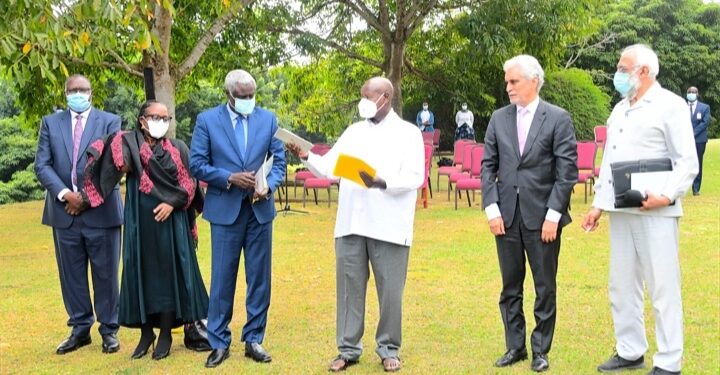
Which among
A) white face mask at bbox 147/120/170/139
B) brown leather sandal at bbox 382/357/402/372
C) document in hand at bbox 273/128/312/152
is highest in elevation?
white face mask at bbox 147/120/170/139

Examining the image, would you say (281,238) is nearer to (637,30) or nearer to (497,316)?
(497,316)

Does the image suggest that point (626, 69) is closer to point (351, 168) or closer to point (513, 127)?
point (513, 127)

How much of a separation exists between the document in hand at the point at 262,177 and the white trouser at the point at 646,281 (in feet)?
7.91

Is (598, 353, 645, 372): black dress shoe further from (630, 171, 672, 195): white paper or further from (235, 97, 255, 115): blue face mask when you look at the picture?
(235, 97, 255, 115): blue face mask

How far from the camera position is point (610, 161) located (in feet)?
18.7

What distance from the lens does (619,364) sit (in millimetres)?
5891

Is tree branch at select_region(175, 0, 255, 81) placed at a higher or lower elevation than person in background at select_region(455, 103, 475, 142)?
higher

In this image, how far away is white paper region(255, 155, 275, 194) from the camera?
617 centimetres

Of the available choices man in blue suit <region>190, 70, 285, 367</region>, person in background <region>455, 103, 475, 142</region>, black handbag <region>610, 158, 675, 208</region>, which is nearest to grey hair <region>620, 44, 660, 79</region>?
black handbag <region>610, 158, 675, 208</region>

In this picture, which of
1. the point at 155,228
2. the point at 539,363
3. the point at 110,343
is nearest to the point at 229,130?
the point at 155,228

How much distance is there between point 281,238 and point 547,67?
11.4m

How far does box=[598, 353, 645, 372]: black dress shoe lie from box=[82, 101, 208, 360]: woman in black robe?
9.61 ft

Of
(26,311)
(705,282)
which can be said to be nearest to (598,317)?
(705,282)

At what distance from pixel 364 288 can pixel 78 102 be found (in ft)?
9.13
